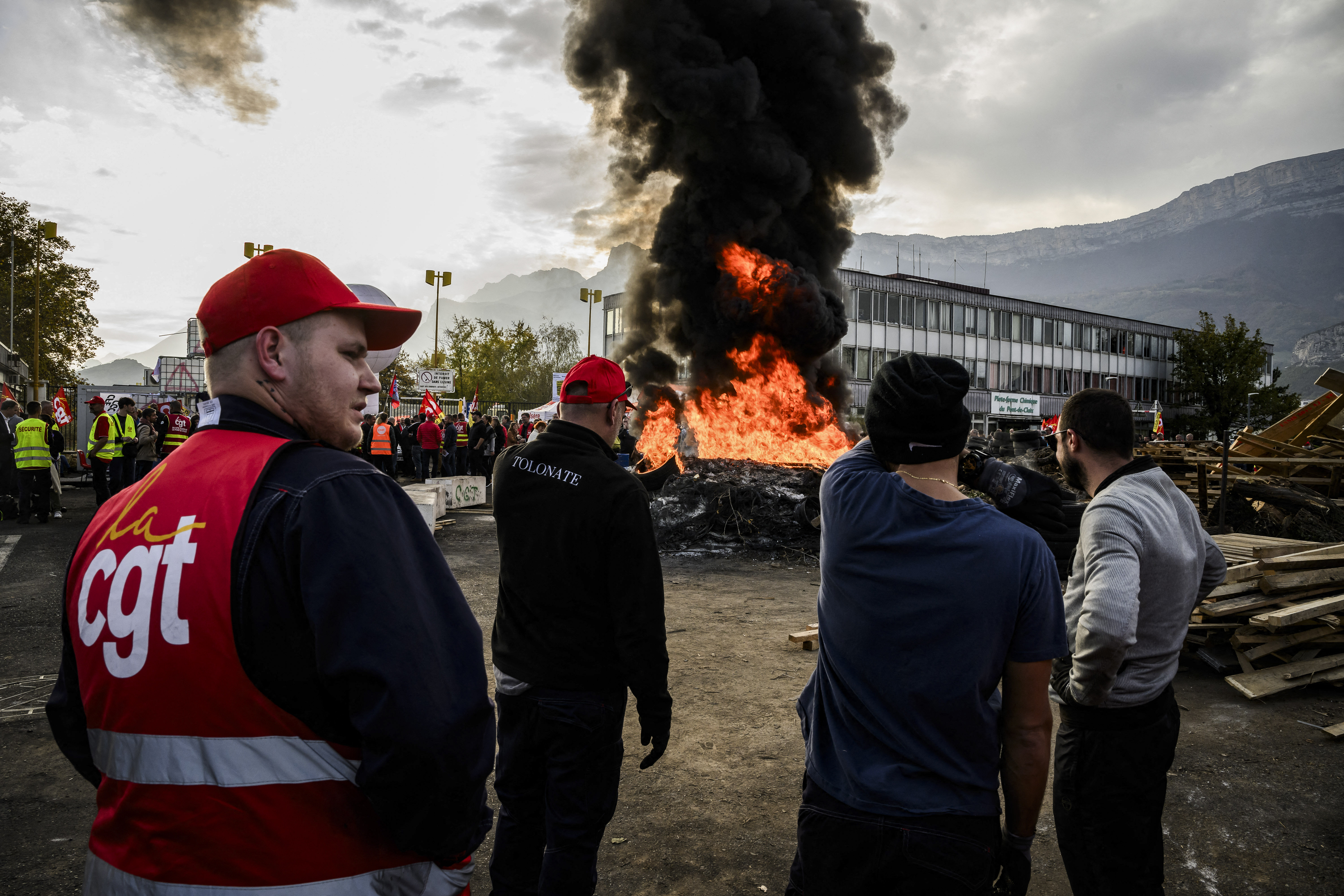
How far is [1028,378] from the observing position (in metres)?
50.7

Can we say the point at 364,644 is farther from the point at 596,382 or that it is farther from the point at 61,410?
→ the point at 61,410

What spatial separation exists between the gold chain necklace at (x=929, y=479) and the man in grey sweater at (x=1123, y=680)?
36.6 inches

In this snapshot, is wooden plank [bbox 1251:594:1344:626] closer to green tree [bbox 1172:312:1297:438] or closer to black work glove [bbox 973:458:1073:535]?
black work glove [bbox 973:458:1073:535]

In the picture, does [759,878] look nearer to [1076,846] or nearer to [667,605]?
[1076,846]

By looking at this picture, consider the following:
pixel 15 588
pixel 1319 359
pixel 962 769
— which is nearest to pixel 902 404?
pixel 962 769

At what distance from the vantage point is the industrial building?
141 ft

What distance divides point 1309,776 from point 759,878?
11.4 feet

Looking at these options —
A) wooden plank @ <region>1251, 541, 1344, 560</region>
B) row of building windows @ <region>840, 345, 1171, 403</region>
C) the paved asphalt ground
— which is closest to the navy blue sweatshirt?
the paved asphalt ground

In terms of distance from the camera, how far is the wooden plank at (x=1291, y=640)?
18.5 ft

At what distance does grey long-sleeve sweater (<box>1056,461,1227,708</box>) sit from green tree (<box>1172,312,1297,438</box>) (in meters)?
51.6

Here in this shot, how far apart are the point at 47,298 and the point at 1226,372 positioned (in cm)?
7030

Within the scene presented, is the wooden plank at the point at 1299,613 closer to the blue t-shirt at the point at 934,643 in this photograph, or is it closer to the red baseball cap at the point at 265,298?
the blue t-shirt at the point at 934,643

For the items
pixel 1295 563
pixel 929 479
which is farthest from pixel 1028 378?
pixel 929 479

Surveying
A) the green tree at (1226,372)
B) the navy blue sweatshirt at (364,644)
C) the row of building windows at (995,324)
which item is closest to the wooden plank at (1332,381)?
the navy blue sweatshirt at (364,644)
